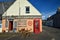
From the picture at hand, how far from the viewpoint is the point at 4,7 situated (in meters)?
35.0

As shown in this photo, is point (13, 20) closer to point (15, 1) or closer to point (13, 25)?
point (13, 25)

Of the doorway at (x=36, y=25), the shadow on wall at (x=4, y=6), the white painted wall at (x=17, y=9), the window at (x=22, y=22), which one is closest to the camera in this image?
the window at (x=22, y=22)

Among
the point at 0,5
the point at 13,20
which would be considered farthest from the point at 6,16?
the point at 0,5

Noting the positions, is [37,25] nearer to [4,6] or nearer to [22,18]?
[22,18]

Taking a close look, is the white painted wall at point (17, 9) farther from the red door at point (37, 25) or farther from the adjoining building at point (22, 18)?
the red door at point (37, 25)

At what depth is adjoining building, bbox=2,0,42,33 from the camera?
1266 inches

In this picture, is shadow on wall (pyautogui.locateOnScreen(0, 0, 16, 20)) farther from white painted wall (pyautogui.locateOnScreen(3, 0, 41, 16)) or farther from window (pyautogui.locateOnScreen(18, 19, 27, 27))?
window (pyautogui.locateOnScreen(18, 19, 27, 27))

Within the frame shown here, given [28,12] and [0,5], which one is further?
[0,5]

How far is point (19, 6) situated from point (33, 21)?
4368mm

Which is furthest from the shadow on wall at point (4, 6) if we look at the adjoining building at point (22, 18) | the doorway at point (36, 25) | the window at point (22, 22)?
the doorway at point (36, 25)

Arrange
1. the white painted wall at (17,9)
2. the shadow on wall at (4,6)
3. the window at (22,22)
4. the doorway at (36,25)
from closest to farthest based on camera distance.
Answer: the window at (22,22), the doorway at (36,25), the white painted wall at (17,9), the shadow on wall at (4,6)

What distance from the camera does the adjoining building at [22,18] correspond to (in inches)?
1266

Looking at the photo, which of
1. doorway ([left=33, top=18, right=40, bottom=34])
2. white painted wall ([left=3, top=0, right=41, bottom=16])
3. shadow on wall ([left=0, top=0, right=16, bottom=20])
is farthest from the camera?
shadow on wall ([left=0, top=0, right=16, bottom=20])

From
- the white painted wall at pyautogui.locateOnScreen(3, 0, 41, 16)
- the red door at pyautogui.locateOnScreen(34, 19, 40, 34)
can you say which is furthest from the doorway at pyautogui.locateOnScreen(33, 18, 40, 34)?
the white painted wall at pyautogui.locateOnScreen(3, 0, 41, 16)
